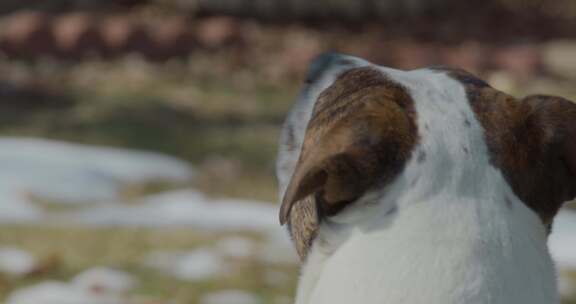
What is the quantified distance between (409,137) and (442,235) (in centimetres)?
13

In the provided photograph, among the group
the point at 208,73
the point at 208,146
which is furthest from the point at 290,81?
the point at 208,146

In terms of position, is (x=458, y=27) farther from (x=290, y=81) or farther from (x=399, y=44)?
(x=290, y=81)

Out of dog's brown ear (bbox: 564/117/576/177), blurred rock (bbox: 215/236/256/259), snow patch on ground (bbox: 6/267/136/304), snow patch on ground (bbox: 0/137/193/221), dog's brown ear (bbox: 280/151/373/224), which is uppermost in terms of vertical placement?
snow patch on ground (bbox: 0/137/193/221)

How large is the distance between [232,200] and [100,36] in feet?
11.5

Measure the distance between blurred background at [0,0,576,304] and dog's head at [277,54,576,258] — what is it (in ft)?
7.02

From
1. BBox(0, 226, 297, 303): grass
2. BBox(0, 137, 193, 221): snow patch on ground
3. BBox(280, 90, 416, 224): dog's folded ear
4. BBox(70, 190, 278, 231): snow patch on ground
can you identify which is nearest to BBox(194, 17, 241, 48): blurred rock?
BBox(0, 137, 193, 221): snow patch on ground

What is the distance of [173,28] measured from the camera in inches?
324

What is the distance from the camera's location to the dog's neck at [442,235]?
1.21m

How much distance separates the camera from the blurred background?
370 cm

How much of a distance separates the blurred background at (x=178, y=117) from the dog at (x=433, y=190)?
85.5 inches

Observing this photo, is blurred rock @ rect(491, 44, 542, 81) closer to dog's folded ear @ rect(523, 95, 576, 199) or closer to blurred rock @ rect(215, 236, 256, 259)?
blurred rock @ rect(215, 236, 256, 259)

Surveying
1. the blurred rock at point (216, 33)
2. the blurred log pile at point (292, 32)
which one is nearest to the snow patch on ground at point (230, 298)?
the blurred log pile at point (292, 32)

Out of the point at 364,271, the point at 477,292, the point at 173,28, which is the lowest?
the point at 477,292

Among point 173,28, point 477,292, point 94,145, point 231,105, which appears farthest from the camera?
point 173,28
